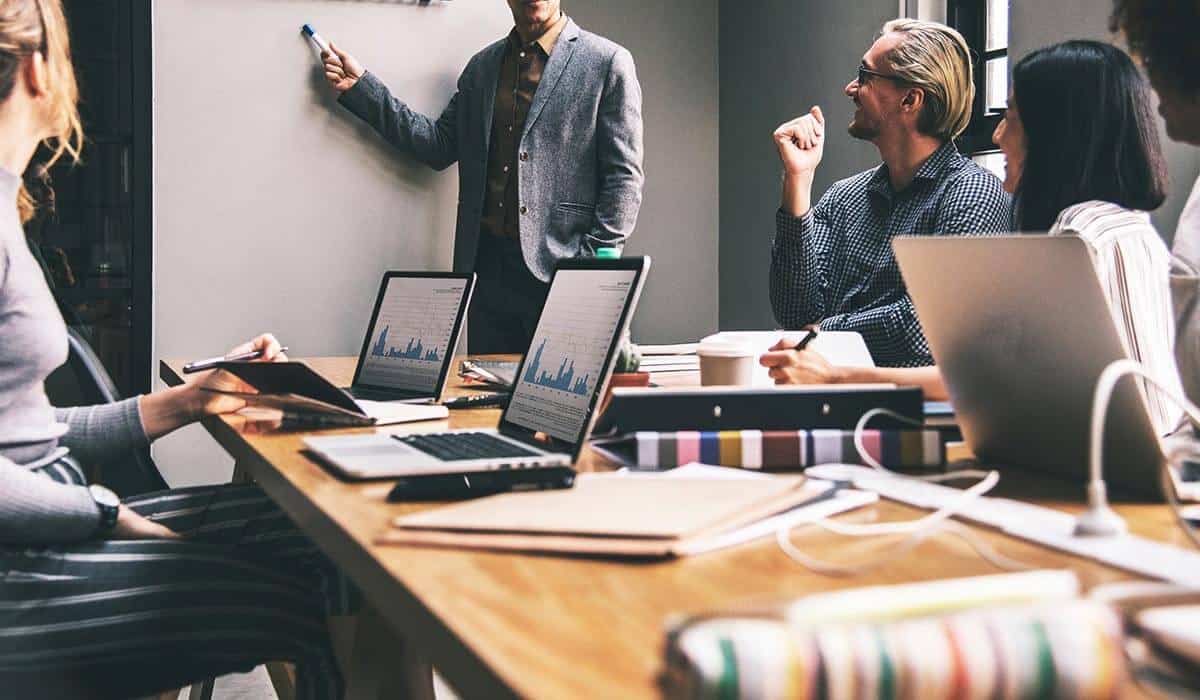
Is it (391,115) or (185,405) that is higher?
(391,115)

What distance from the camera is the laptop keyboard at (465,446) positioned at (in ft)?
3.73

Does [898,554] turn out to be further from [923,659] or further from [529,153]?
[529,153]

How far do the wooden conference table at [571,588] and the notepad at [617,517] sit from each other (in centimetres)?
1

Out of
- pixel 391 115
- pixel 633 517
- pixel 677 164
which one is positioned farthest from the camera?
pixel 677 164

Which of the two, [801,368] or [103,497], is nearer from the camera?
[103,497]

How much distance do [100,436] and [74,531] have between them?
402 mm

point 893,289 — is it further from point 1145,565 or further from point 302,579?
point 1145,565

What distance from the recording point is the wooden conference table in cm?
54

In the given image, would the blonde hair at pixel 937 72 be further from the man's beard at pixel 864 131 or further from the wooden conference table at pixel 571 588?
the wooden conference table at pixel 571 588

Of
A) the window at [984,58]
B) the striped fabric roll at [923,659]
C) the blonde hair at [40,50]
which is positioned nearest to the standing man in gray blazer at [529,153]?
the window at [984,58]

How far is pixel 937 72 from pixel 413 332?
1408 millimetres

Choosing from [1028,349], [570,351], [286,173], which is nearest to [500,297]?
[286,173]

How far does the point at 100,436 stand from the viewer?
160 cm

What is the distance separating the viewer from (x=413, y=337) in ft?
6.28
